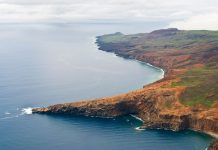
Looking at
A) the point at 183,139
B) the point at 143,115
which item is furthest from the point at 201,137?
the point at 143,115

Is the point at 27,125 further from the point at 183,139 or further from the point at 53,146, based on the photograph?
the point at 183,139

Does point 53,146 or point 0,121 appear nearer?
point 53,146

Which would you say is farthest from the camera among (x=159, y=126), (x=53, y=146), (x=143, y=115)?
(x=143, y=115)

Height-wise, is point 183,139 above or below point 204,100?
below

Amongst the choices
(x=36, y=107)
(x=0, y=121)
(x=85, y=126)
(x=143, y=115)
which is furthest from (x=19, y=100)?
(x=143, y=115)

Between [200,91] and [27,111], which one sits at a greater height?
[200,91]

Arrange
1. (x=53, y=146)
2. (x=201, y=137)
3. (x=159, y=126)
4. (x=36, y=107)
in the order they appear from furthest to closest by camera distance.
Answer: (x=36, y=107) → (x=159, y=126) → (x=201, y=137) → (x=53, y=146)

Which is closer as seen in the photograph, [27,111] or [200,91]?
[200,91]

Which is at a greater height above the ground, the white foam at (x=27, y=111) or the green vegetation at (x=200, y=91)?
the green vegetation at (x=200, y=91)

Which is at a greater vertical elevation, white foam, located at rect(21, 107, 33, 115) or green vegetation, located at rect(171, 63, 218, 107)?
green vegetation, located at rect(171, 63, 218, 107)

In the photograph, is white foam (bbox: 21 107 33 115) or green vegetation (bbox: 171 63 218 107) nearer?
green vegetation (bbox: 171 63 218 107)

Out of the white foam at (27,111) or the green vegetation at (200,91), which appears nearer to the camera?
the green vegetation at (200,91)
